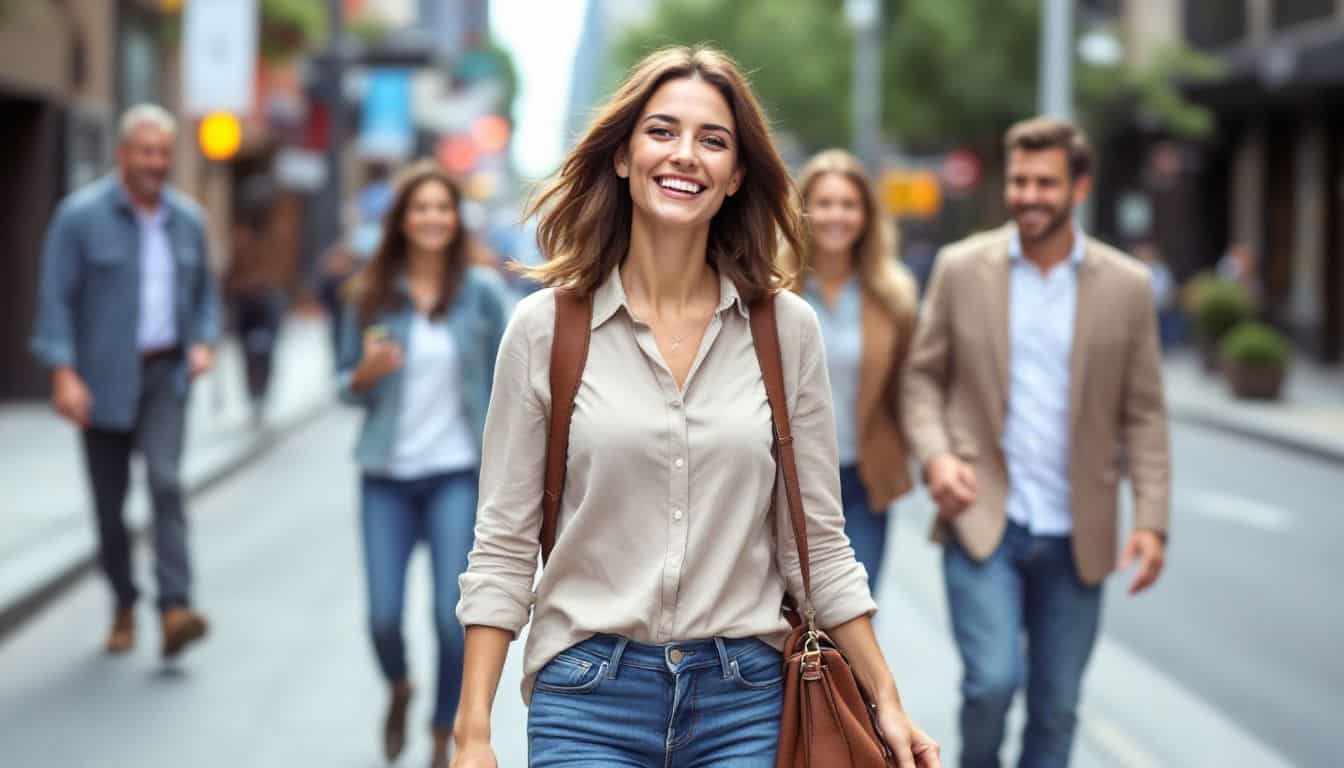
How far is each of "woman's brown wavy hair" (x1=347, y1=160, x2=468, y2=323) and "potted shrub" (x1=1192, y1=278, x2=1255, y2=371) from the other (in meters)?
20.4

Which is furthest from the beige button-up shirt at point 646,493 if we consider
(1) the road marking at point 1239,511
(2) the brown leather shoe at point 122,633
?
(1) the road marking at point 1239,511

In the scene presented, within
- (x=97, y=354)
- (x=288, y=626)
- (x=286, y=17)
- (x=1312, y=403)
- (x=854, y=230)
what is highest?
(x=286, y=17)

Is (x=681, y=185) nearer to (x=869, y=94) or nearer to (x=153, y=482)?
(x=153, y=482)

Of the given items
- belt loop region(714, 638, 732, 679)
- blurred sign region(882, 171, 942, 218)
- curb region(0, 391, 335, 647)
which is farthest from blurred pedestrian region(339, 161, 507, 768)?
blurred sign region(882, 171, 942, 218)

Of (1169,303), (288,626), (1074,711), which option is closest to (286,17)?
(1169,303)

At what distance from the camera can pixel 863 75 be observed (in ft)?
121

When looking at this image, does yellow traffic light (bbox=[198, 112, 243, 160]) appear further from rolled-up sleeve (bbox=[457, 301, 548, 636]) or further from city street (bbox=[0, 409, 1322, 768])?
rolled-up sleeve (bbox=[457, 301, 548, 636])

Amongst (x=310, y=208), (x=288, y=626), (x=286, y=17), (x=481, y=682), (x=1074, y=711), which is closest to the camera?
(x=481, y=682)

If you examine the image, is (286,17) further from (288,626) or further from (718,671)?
(718,671)

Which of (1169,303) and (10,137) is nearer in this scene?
(10,137)

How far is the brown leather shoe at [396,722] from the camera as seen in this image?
18.6 feet

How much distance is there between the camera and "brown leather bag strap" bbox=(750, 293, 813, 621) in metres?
2.86

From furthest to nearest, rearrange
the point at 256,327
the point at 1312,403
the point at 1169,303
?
the point at 1169,303, the point at 1312,403, the point at 256,327

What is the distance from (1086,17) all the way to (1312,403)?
63.2 feet
